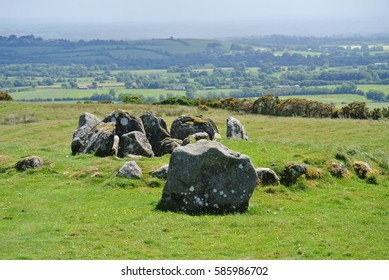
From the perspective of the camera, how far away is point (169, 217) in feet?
73.2

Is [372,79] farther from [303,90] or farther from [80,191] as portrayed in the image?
[80,191]

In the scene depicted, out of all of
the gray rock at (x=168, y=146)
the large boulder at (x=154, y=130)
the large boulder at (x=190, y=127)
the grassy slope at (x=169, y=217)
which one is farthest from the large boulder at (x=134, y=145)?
the large boulder at (x=190, y=127)

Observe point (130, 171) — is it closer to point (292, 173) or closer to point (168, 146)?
point (168, 146)

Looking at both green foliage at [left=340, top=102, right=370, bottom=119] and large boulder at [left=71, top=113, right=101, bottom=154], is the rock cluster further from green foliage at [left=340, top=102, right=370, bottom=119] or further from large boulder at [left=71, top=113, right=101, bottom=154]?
green foliage at [left=340, top=102, right=370, bottom=119]

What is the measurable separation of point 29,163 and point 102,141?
4610 millimetres

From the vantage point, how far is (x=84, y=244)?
18.0 metres

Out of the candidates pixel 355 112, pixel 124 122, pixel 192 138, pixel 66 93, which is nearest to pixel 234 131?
pixel 124 122

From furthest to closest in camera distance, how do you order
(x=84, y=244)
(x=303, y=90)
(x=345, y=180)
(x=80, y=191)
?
(x=303, y=90) < (x=345, y=180) < (x=80, y=191) < (x=84, y=244)

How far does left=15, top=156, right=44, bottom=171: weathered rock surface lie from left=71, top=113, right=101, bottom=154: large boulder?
455cm

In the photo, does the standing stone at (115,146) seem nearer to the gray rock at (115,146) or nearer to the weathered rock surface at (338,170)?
the gray rock at (115,146)

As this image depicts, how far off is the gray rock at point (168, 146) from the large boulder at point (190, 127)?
2.63m

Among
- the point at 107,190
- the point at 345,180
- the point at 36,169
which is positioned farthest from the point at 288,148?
the point at 36,169

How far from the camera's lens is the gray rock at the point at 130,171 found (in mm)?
28022
